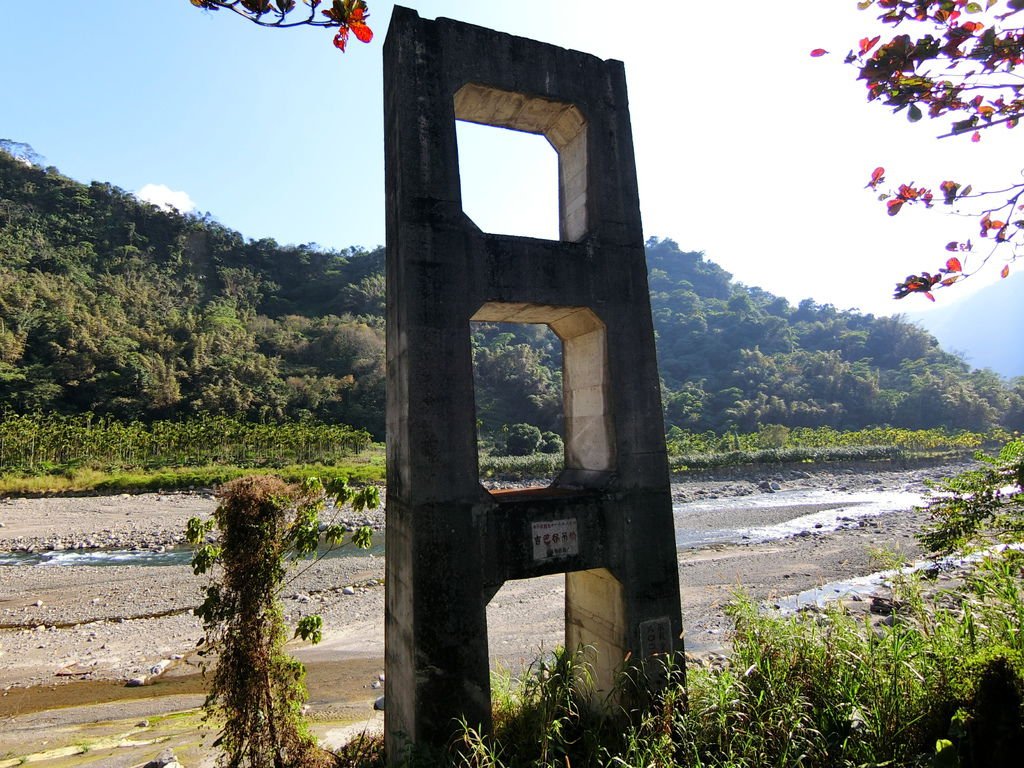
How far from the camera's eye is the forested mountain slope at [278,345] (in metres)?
42.5

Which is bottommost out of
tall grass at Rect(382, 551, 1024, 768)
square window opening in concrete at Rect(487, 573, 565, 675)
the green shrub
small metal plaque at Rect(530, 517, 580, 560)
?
square window opening in concrete at Rect(487, 573, 565, 675)

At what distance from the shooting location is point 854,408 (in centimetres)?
6512

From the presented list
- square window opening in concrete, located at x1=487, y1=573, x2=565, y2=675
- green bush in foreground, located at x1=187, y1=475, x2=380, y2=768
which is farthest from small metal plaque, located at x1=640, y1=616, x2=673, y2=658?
square window opening in concrete, located at x1=487, y1=573, x2=565, y2=675

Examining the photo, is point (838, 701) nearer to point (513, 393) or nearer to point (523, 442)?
point (523, 442)

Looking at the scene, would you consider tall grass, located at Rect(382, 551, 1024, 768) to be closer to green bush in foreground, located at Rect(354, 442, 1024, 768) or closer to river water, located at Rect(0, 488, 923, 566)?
green bush in foreground, located at Rect(354, 442, 1024, 768)

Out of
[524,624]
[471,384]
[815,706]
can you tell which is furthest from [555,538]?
[524,624]

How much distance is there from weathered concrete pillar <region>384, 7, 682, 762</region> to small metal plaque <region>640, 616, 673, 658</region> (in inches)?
0.6

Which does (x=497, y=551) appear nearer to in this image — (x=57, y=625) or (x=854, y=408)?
(x=57, y=625)

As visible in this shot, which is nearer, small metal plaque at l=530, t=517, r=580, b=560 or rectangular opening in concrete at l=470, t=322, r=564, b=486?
small metal plaque at l=530, t=517, r=580, b=560

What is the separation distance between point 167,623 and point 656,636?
11566mm

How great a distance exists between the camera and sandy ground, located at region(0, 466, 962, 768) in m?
7.66

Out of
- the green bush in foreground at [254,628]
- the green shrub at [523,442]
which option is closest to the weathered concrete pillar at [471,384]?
the green bush in foreground at [254,628]

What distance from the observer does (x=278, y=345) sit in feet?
189

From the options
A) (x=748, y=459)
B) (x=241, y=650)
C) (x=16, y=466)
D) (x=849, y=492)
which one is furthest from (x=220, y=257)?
(x=241, y=650)
